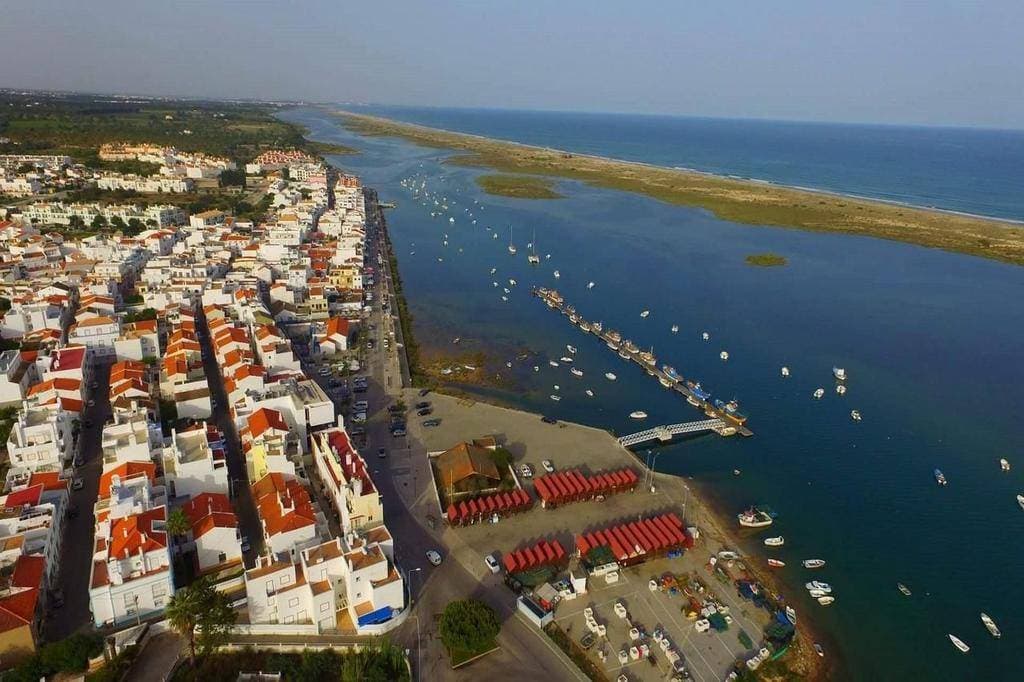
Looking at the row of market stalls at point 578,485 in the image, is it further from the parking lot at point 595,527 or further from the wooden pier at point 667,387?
the wooden pier at point 667,387

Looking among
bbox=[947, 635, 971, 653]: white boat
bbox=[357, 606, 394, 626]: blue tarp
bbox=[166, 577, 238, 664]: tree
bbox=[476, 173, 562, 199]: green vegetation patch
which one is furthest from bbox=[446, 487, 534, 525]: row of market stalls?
bbox=[476, 173, 562, 199]: green vegetation patch

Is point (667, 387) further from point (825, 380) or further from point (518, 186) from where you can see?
point (518, 186)

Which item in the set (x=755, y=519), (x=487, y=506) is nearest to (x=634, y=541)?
(x=487, y=506)

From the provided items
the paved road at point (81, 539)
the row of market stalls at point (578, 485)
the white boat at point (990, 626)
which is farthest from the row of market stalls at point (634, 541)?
the paved road at point (81, 539)

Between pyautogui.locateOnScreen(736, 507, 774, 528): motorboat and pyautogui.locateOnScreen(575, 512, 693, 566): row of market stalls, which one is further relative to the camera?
pyautogui.locateOnScreen(736, 507, 774, 528): motorboat

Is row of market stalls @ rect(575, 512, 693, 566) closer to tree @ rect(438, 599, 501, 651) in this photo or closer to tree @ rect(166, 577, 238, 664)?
tree @ rect(438, 599, 501, 651)

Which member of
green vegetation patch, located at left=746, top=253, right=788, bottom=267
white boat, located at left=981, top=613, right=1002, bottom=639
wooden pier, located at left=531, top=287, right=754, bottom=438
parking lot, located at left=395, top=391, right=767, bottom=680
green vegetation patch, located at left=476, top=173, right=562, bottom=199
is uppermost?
green vegetation patch, located at left=476, top=173, right=562, bottom=199
